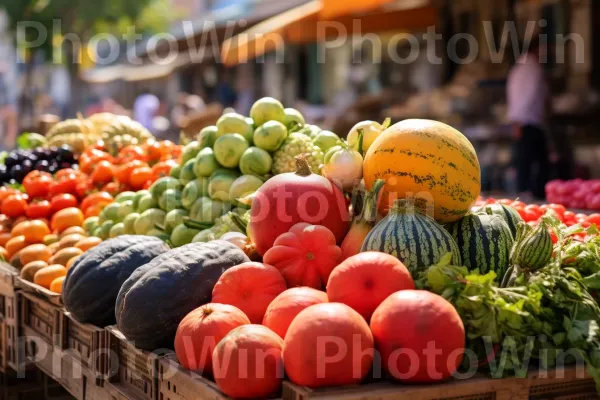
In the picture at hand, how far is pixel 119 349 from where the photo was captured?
318 cm

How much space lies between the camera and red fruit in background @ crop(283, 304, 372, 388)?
2238 mm

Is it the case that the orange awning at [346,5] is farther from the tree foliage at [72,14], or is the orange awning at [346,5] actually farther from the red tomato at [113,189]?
the tree foliage at [72,14]

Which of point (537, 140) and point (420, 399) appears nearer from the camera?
point (420, 399)

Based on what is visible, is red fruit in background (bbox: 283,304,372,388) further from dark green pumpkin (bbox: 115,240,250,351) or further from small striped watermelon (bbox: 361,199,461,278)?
dark green pumpkin (bbox: 115,240,250,351)

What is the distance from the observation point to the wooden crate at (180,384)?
7.93 ft

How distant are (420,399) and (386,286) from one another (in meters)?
0.40

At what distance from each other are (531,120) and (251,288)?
7.92 metres

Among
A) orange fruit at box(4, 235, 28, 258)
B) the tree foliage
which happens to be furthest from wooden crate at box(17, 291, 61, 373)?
the tree foliage

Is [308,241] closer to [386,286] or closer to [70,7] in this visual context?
[386,286]

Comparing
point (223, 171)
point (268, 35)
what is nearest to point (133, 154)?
point (223, 171)

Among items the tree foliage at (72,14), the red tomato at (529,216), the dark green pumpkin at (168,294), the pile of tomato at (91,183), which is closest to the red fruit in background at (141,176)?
the pile of tomato at (91,183)

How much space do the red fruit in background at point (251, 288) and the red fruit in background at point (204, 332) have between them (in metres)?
0.12

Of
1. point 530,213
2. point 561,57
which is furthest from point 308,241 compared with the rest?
point 561,57

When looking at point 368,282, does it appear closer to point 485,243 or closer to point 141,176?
point 485,243
